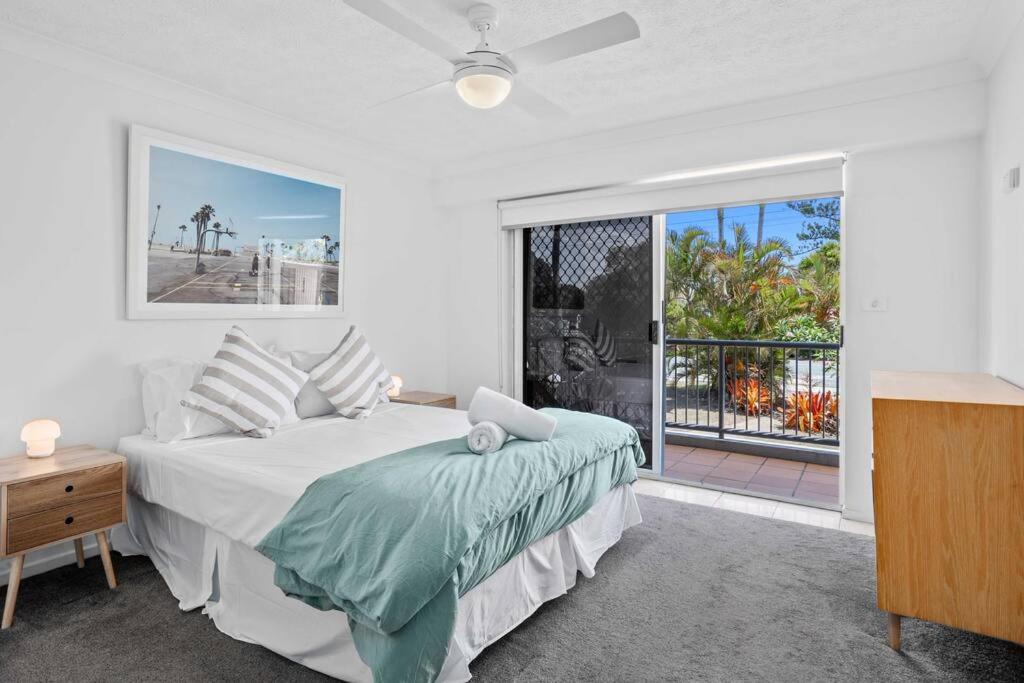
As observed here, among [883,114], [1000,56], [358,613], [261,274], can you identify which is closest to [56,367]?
[261,274]

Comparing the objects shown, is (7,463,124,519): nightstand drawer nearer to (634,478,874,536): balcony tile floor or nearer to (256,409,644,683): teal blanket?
(256,409,644,683): teal blanket

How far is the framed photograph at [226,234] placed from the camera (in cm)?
306

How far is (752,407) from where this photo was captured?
5574mm

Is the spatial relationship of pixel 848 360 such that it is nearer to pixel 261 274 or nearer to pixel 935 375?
pixel 935 375

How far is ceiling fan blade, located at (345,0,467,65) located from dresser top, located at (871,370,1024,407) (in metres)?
1.99

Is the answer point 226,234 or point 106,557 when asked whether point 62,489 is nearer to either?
point 106,557

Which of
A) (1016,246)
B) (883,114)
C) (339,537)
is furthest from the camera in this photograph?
(883,114)

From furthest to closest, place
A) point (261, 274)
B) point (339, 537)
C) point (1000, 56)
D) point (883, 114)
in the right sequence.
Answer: point (261, 274) < point (883, 114) < point (1000, 56) < point (339, 537)

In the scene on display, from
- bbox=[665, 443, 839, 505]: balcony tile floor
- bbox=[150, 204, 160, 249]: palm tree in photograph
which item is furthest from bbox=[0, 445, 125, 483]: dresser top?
bbox=[665, 443, 839, 505]: balcony tile floor

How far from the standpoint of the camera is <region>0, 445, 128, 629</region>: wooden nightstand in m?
2.23

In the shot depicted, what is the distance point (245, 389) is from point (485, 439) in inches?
56.9

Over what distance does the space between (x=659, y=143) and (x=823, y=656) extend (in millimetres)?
3104

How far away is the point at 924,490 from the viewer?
193 centimetres

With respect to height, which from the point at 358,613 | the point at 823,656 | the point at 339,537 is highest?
the point at 339,537
